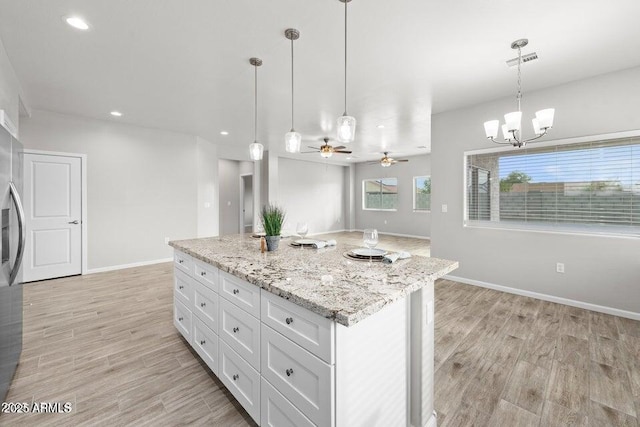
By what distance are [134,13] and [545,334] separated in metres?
4.46

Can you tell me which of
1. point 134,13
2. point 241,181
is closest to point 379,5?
point 134,13

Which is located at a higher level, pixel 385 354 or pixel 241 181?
pixel 241 181

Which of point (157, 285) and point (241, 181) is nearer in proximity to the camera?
point (157, 285)

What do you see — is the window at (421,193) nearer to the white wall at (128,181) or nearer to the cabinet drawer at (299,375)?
the white wall at (128,181)

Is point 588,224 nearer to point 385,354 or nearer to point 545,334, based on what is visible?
point 545,334

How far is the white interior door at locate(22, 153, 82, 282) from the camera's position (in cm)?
419

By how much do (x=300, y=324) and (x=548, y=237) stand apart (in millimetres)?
3789

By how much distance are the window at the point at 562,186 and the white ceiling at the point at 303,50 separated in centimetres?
85

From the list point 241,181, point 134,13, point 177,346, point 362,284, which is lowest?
point 177,346

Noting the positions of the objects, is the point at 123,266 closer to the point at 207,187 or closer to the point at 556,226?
the point at 207,187

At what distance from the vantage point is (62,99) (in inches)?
152

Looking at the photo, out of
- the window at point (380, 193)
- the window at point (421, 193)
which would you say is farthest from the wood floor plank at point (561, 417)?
the window at point (380, 193)

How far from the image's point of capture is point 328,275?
57.6 inches

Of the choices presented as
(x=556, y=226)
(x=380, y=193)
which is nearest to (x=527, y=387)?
(x=556, y=226)
